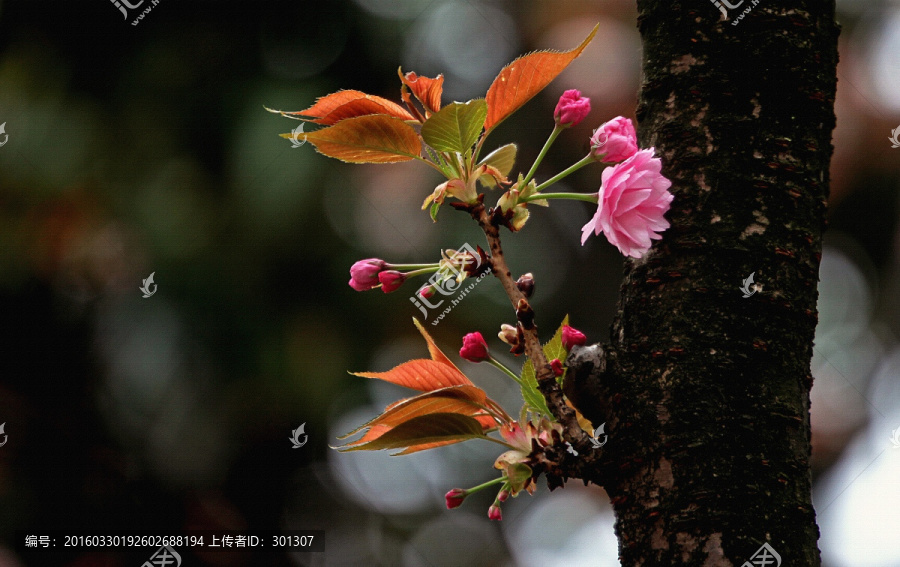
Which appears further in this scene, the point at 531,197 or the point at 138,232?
the point at 138,232

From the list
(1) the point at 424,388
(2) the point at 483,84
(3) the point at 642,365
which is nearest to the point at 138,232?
(2) the point at 483,84

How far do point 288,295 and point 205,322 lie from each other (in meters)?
0.46

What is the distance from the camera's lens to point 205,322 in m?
3.86

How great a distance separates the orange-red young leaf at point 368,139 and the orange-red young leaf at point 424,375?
10.7 inches

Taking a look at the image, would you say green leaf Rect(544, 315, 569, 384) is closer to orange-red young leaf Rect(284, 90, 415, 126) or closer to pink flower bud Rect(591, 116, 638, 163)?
pink flower bud Rect(591, 116, 638, 163)

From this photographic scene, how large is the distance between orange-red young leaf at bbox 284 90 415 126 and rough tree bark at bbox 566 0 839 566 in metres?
0.32

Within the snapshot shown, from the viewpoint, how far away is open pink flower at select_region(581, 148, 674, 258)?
0.80m

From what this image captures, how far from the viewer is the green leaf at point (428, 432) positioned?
79cm

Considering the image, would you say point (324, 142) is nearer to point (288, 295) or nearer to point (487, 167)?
point (487, 167)

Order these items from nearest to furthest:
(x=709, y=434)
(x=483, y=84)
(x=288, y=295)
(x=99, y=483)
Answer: (x=709, y=434) → (x=99, y=483) → (x=288, y=295) → (x=483, y=84)

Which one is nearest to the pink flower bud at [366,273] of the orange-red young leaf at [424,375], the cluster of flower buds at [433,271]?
the cluster of flower buds at [433,271]

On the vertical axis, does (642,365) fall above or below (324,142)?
below

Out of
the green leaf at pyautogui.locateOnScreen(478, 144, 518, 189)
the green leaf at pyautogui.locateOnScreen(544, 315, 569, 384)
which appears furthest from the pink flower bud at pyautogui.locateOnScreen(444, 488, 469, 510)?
the green leaf at pyautogui.locateOnScreen(478, 144, 518, 189)

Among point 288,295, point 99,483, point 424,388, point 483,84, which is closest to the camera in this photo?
point 424,388
